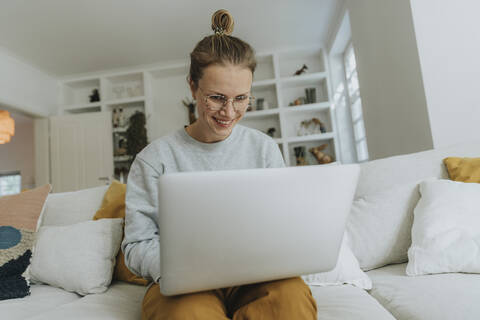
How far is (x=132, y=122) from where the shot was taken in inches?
178

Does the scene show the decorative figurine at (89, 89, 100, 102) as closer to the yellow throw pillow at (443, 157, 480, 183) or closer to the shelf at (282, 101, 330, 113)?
the shelf at (282, 101, 330, 113)

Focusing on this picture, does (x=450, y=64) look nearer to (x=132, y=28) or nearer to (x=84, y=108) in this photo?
(x=132, y=28)

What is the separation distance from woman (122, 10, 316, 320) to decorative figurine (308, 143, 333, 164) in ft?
10.8

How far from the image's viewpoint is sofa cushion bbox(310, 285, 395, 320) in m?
0.83

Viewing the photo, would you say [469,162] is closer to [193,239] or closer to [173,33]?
[193,239]

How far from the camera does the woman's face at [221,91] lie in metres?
0.92

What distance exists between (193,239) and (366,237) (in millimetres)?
909

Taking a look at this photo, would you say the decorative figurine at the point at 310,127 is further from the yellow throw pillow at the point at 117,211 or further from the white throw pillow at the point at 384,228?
the yellow throw pillow at the point at 117,211

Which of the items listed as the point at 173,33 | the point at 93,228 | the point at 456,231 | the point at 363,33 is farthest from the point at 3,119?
the point at 456,231

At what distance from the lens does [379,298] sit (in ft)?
3.31

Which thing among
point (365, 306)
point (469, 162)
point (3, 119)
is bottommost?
point (365, 306)

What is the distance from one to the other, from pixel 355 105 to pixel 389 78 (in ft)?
5.23

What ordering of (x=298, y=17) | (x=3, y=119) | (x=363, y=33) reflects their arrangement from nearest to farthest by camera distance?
(x=363, y=33) < (x=3, y=119) < (x=298, y=17)

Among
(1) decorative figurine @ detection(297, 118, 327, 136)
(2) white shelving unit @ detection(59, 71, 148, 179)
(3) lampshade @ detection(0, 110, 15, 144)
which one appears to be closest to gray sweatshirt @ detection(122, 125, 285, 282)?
(3) lampshade @ detection(0, 110, 15, 144)
